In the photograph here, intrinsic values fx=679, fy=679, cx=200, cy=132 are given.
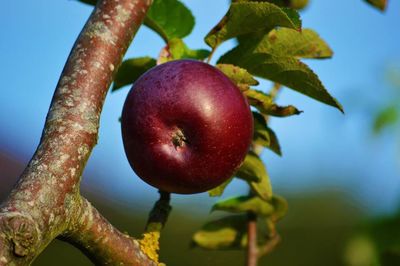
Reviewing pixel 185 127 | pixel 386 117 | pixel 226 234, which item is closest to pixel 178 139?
pixel 185 127

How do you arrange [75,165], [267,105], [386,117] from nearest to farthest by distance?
[75,165] < [267,105] < [386,117]

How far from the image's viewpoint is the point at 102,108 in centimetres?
83

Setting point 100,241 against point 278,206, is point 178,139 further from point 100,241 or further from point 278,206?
point 278,206

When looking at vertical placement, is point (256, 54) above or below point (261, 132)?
above

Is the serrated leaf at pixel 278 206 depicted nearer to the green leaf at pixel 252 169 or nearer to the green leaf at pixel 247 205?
the green leaf at pixel 247 205

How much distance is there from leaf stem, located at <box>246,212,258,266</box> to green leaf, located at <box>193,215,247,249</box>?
0.04 metres

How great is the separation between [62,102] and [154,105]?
0.16 meters

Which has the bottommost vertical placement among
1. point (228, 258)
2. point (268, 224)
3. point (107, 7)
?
point (228, 258)

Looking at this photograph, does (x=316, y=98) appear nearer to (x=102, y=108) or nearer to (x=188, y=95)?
(x=188, y=95)

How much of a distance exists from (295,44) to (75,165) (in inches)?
19.8

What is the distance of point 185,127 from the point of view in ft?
3.10

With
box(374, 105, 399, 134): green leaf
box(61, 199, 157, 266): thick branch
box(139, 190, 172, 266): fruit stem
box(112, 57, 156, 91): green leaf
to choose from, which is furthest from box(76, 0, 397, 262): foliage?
box(374, 105, 399, 134): green leaf

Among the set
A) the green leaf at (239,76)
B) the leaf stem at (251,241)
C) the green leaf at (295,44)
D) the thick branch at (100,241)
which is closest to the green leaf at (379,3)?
the green leaf at (295,44)

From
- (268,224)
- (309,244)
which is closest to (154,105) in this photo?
(268,224)
